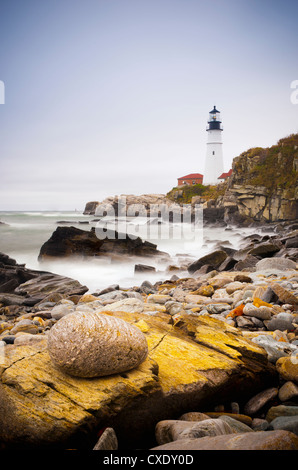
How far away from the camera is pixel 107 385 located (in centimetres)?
254

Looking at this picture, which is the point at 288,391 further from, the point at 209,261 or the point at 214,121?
the point at 214,121

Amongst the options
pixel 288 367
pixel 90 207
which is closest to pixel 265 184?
pixel 288 367

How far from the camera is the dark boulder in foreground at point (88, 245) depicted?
16.5 meters

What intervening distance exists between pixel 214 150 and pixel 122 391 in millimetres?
68173

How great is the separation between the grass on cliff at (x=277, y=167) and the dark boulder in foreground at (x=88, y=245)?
80.2ft

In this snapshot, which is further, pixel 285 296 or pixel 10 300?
pixel 10 300

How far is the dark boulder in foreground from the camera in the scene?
54.1 ft

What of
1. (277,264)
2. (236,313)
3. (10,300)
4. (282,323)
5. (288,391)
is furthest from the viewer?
(277,264)

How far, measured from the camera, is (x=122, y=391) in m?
2.50

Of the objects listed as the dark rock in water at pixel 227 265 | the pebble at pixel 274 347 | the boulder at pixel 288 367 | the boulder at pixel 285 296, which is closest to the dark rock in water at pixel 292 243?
the dark rock in water at pixel 227 265

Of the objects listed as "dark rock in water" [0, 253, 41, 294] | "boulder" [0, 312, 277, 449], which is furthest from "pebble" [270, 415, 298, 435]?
"dark rock in water" [0, 253, 41, 294]

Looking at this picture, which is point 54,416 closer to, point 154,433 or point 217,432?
point 154,433

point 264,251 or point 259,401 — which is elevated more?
point 264,251

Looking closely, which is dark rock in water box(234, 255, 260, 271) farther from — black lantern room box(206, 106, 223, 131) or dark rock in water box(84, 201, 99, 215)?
dark rock in water box(84, 201, 99, 215)
